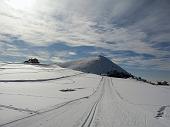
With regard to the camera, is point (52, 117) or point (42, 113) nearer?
point (52, 117)

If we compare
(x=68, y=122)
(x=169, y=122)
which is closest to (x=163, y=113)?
(x=169, y=122)

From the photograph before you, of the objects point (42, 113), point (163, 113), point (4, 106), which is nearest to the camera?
point (42, 113)

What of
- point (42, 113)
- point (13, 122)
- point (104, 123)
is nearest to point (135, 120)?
point (104, 123)

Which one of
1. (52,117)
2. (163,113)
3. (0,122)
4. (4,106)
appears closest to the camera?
(0,122)

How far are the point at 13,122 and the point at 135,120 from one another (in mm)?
5300

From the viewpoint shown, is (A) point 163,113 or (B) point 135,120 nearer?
(B) point 135,120

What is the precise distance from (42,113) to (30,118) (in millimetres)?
1224

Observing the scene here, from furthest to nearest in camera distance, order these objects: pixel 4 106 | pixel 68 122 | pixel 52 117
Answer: pixel 4 106 < pixel 52 117 < pixel 68 122

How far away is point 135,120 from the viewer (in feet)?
33.9

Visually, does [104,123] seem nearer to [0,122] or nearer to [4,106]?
[0,122]

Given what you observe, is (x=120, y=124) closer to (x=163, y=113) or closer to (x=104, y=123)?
(x=104, y=123)

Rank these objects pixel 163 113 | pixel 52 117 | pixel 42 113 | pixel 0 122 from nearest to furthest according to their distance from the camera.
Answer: pixel 0 122, pixel 52 117, pixel 42 113, pixel 163 113

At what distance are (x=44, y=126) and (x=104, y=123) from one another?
253cm

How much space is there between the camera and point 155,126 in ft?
31.2
